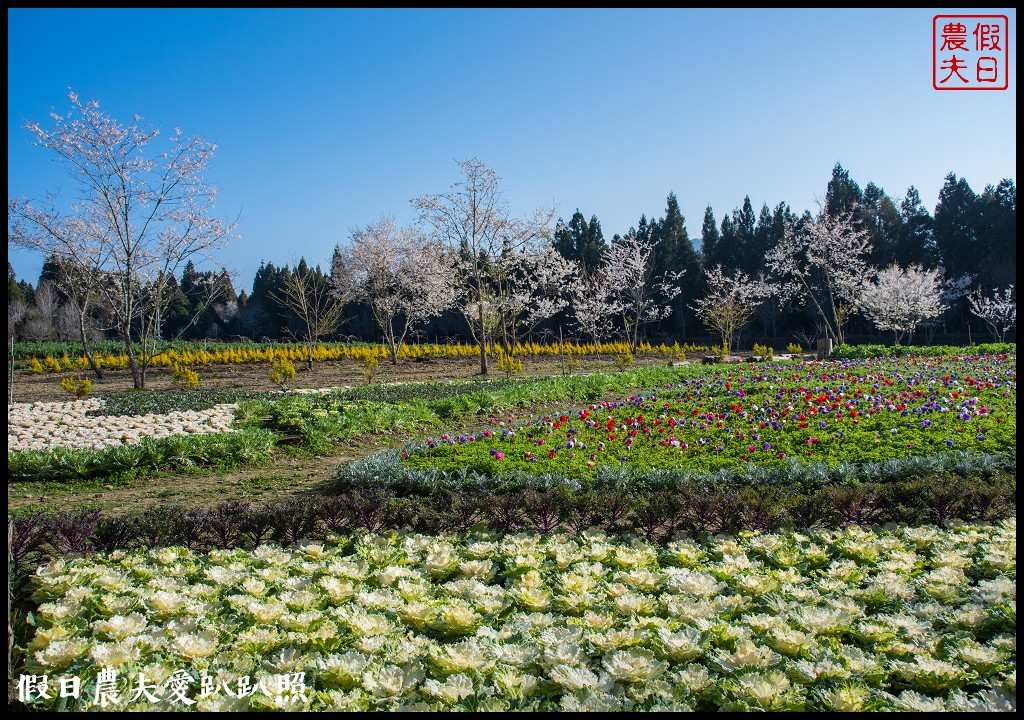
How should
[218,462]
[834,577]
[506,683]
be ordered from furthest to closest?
[218,462] → [834,577] → [506,683]

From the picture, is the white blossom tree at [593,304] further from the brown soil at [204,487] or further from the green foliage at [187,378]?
the brown soil at [204,487]

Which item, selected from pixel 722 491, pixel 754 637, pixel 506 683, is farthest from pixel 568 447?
pixel 506 683

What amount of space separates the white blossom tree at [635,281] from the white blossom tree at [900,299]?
786 centimetres

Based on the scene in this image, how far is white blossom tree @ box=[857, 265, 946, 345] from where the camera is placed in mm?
23922

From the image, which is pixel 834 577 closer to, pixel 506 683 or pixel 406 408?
pixel 506 683

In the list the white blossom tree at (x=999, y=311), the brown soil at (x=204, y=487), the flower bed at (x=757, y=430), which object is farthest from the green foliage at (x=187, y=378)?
the white blossom tree at (x=999, y=311)

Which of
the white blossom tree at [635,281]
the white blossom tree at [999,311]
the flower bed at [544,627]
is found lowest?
the flower bed at [544,627]

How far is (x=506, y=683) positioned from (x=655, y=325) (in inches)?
1330

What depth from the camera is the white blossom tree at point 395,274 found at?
21891mm

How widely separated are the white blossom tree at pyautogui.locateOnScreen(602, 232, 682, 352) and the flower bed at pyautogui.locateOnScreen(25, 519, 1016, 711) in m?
21.0

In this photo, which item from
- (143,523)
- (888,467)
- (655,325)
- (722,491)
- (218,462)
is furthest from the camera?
(655,325)

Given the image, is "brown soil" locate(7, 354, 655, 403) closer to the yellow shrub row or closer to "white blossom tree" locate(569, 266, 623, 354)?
the yellow shrub row

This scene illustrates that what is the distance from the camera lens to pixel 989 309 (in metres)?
26.0

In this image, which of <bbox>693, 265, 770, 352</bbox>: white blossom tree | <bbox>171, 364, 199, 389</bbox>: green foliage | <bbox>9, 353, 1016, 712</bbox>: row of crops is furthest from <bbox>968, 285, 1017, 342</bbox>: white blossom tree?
<bbox>171, 364, 199, 389</bbox>: green foliage
